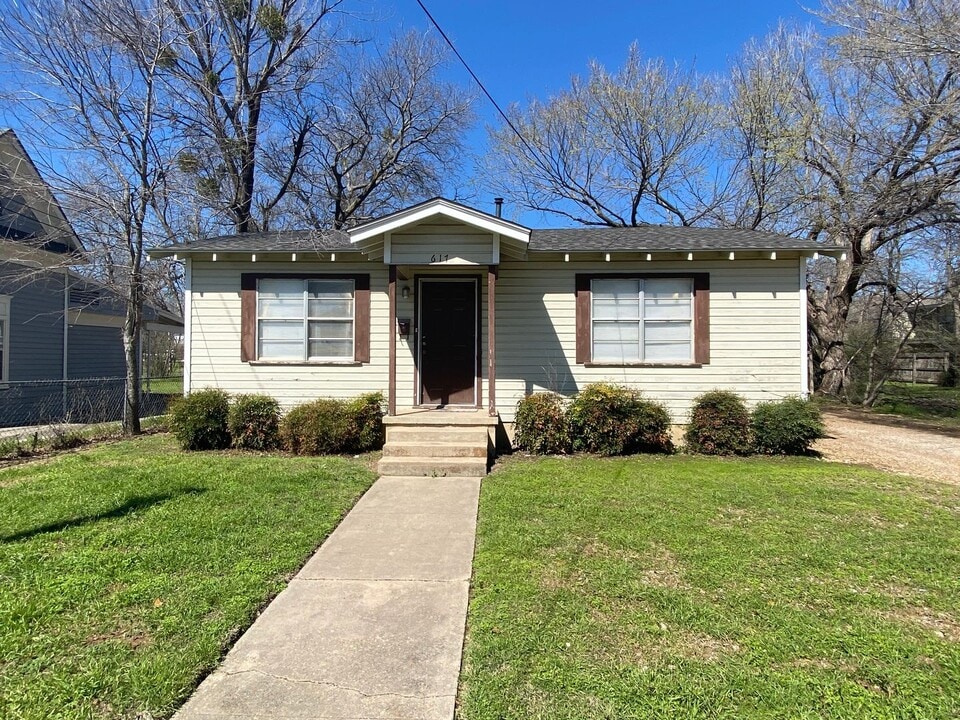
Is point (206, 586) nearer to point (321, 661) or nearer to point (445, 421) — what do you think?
point (321, 661)

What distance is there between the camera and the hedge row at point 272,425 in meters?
7.51

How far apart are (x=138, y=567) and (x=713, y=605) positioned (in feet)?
12.3

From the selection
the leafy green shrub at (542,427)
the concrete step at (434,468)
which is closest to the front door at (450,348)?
the leafy green shrub at (542,427)

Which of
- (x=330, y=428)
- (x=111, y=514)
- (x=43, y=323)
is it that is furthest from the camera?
(x=43, y=323)

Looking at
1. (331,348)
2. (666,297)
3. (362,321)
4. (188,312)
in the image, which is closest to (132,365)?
(188,312)

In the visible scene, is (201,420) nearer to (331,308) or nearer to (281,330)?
(281,330)

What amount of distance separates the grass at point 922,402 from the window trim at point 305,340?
43.3 ft

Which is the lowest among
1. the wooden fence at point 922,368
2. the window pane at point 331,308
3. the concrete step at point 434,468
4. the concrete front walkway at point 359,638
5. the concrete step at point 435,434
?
the concrete front walkway at point 359,638

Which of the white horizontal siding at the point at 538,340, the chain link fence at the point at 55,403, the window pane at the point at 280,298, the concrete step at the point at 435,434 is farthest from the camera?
the chain link fence at the point at 55,403

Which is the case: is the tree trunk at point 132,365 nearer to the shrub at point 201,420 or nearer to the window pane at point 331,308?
the shrub at point 201,420

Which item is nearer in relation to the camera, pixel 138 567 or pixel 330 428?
pixel 138 567

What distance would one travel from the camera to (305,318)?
8.87m

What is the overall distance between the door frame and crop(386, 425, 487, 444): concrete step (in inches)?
57.0

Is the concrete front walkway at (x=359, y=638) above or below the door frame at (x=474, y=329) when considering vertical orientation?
below
